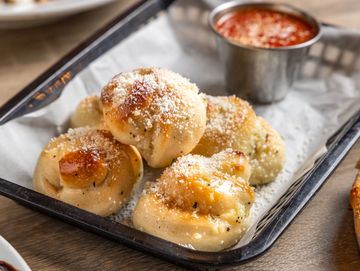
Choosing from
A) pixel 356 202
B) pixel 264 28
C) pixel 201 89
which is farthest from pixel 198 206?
pixel 264 28

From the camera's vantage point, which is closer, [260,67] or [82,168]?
[82,168]

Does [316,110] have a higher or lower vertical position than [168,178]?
lower

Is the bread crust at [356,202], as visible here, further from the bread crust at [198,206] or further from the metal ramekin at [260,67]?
the metal ramekin at [260,67]

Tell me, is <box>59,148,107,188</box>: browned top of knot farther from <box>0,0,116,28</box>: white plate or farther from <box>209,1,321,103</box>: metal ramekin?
<box>0,0,116,28</box>: white plate

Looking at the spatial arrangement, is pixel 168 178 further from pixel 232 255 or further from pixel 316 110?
pixel 316 110

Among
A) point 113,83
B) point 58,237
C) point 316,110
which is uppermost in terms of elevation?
point 113,83

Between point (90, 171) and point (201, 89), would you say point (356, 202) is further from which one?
point (201, 89)

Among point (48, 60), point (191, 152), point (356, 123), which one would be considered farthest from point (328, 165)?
point (48, 60)
